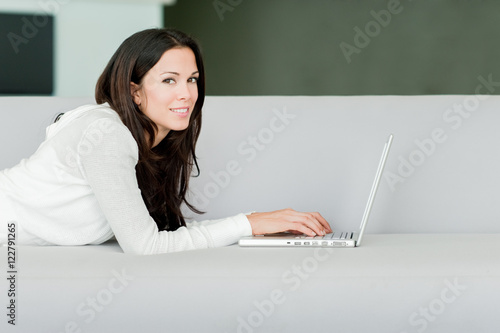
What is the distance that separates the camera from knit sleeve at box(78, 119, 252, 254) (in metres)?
1.51

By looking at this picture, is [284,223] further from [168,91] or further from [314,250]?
[168,91]

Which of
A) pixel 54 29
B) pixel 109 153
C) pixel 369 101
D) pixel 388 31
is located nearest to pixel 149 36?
pixel 109 153

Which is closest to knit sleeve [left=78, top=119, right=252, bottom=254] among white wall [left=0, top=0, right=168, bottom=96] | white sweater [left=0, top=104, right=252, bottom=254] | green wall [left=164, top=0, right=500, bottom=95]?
white sweater [left=0, top=104, right=252, bottom=254]

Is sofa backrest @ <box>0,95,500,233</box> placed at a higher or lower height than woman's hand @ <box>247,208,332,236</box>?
higher

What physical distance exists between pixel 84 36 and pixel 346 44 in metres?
1.95

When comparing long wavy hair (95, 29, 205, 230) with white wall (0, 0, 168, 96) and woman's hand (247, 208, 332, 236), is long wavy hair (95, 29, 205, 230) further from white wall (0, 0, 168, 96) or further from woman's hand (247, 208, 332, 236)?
white wall (0, 0, 168, 96)

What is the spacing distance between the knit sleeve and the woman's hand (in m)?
0.15

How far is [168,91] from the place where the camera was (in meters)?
1.72

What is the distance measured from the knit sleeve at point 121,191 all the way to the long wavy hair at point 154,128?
0.14 metres

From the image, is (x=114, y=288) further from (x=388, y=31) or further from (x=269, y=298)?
(x=388, y=31)

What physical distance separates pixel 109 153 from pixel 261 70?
4.23 meters

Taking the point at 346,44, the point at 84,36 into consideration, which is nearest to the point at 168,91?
the point at 84,36

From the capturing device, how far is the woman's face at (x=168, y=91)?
5.63 ft

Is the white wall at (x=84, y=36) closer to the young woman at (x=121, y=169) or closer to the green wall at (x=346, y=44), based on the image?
the green wall at (x=346, y=44)
